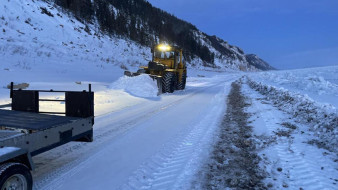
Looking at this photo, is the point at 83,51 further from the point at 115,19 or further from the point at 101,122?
the point at 115,19

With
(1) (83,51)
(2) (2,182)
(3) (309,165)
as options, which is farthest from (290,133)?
(1) (83,51)

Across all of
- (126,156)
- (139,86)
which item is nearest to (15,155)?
(126,156)

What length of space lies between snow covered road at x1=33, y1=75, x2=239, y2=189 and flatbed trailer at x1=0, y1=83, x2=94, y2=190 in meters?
0.57

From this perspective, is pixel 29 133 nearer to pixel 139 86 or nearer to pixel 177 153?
pixel 177 153

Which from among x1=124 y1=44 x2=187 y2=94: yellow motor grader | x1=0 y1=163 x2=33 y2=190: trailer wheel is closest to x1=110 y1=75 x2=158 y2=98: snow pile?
x1=124 y1=44 x2=187 y2=94: yellow motor grader

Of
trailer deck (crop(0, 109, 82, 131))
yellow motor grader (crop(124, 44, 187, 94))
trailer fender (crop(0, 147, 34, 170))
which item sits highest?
yellow motor grader (crop(124, 44, 187, 94))

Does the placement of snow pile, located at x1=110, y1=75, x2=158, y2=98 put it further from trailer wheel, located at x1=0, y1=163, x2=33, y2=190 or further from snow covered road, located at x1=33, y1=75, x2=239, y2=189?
trailer wheel, located at x1=0, y1=163, x2=33, y2=190

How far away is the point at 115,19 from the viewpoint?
49.5m

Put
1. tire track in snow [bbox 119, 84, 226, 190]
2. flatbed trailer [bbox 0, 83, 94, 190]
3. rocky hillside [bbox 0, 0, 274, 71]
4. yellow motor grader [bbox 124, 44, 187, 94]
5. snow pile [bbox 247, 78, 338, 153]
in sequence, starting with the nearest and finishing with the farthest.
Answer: flatbed trailer [bbox 0, 83, 94, 190]
tire track in snow [bbox 119, 84, 226, 190]
snow pile [bbox 247, 78, 338, 153]
yellow motor grader [bbox 124, 44, 187, 94]
rocky hillside [bbox 0, 0, 274, 71]

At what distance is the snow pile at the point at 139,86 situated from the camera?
1376cm

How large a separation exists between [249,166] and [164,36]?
2943 inches

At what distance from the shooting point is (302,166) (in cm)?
432

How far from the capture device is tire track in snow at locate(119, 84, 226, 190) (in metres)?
3.74

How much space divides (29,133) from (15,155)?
0.44 meters
